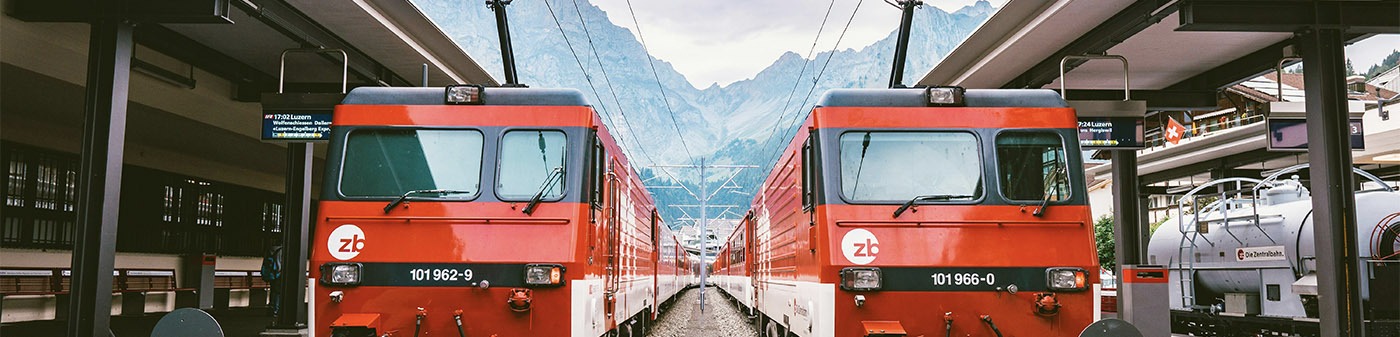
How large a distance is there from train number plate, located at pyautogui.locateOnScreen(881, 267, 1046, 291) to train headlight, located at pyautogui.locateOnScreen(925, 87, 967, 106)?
1151 millimetres

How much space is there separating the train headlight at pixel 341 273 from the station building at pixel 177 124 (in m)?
2.17

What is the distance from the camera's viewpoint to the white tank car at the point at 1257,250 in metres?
11.1

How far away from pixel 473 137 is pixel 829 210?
7.89 feet

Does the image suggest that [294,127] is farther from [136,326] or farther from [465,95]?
[136,326]

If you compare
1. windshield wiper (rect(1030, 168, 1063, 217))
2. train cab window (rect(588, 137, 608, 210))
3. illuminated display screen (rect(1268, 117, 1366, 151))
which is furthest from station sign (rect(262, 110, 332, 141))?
illuminated display screen (rect(1268, 117, 1366, 151))

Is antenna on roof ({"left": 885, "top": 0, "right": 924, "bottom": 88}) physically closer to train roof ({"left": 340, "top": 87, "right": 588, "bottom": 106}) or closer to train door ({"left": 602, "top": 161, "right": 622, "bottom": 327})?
train door ({"left": 602, "top": 161, "right": 622, "bottom": 327})

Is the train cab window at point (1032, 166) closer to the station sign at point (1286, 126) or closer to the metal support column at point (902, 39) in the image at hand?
the metal support column at point (902, 39)

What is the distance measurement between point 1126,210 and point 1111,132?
2.94 metres

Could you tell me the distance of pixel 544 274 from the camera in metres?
6.64

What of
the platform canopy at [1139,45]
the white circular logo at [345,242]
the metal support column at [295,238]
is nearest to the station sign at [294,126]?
the metal support column at [295,238]

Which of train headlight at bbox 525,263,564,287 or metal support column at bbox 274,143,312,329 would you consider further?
metal support column at bbox 274,143,312,329

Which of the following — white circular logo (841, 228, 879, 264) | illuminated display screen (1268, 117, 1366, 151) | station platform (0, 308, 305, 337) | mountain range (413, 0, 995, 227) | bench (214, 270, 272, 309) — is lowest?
station platform (0, 308, 305, 337)

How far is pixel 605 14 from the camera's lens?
107250 millimetres

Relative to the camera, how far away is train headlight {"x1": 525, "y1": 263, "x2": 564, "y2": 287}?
6621mm
